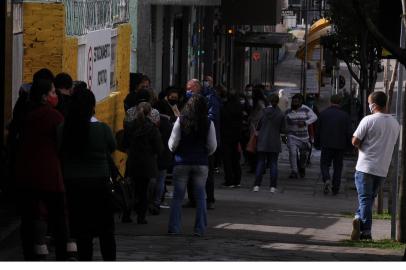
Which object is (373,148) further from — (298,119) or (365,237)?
(298,119)

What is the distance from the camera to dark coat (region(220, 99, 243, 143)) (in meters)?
21.0

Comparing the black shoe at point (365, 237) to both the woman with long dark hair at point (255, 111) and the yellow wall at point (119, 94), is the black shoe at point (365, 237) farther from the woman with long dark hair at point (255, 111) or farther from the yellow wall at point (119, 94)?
the woman with long dark hair at point (255, 111)

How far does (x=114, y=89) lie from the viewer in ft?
66.4

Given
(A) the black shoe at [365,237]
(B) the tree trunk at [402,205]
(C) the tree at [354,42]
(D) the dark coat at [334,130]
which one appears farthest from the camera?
(C) the tree at [354,42]

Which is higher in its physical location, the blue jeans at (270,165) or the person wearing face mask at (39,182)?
the person wearing face mask at (39,182)

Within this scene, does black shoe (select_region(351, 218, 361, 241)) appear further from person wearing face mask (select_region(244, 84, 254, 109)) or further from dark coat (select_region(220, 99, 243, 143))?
person wearing face mask (select_region(244, 84, 254, 109))

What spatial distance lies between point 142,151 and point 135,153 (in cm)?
9

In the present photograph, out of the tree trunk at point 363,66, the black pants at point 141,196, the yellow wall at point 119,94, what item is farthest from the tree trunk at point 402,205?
the tree trunk at point 363,66

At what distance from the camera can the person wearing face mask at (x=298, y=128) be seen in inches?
947

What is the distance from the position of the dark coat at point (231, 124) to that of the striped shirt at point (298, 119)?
3.02 meters

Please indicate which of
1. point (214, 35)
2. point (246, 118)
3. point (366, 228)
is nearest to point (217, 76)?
point (214, 35)

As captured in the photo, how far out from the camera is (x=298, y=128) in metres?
24.3

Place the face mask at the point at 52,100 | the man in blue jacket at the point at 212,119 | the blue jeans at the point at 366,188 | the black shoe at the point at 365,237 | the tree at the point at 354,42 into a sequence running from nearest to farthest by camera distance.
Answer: the face mask at the point at 52,100 → the blue jeans at the point at 366,188 → the black shoe at the point at 365,237 → the man in blue jacket at the point at 212,119 → the tree at the point at 354,42

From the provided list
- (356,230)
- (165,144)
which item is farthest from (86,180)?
(165,144)
